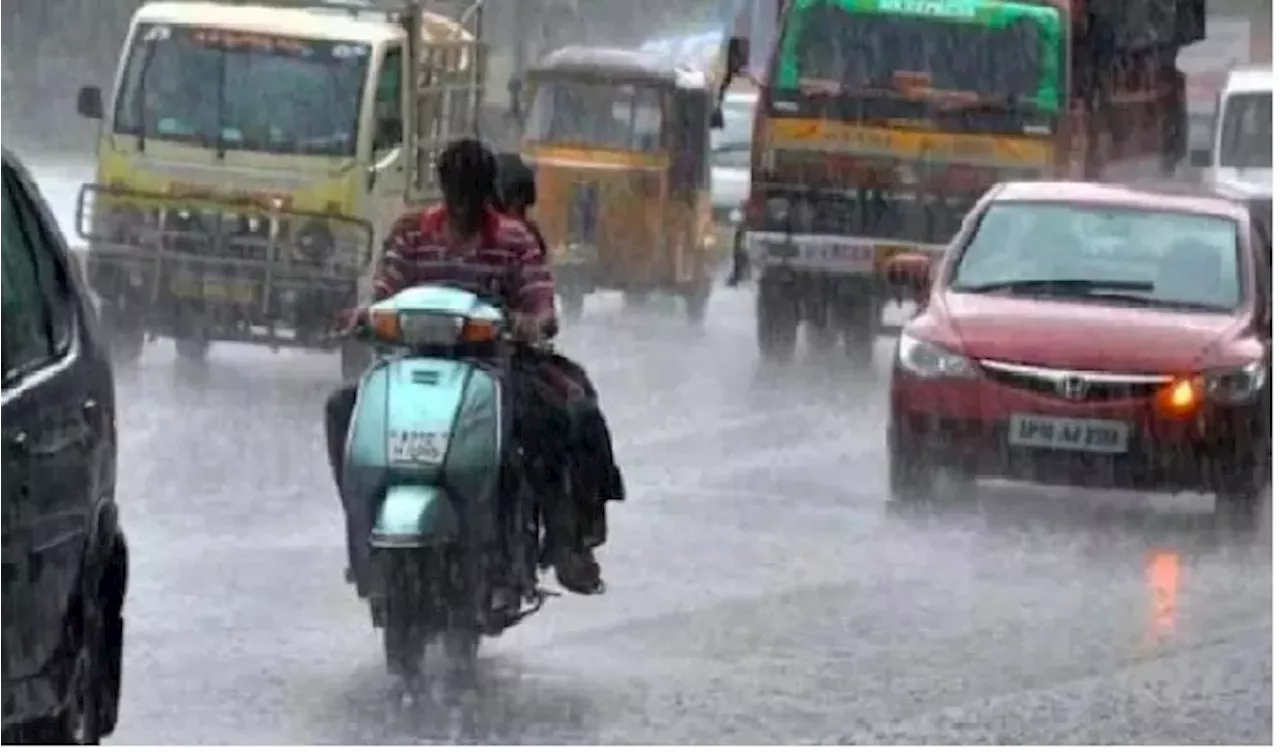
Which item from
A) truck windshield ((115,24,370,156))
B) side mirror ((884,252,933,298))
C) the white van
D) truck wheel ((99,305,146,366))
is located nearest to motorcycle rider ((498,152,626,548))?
side mirror ((884,252,933,298))

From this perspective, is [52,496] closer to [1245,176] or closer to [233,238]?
[233,238]

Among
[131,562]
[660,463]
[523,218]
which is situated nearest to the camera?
[523,218]

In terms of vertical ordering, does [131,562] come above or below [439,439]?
below

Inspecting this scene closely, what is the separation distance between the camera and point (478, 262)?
11164 millimetres

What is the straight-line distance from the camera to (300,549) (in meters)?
14.3

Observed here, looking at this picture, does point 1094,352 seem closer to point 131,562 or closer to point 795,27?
point 131,562

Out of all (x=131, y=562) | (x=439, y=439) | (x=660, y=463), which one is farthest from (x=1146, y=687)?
(x=660, y=463)

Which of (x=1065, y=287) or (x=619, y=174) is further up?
(x=1065, y=287)

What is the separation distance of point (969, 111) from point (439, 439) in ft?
49.0

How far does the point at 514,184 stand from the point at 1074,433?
4.93 metres

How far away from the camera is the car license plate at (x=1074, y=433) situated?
15883 millimetres

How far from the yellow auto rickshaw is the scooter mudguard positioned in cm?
1935

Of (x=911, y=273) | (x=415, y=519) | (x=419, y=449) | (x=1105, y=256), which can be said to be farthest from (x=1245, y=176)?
(x=415, y=519)

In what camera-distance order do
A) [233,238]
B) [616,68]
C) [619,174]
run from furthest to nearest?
[616,68] < [619,174] < [233,238]
